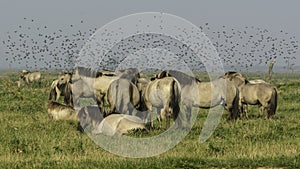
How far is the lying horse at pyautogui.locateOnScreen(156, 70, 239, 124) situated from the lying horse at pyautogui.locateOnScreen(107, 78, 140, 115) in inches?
54.7

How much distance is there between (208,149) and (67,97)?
12211mm

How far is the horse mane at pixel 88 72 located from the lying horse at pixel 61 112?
3.66m

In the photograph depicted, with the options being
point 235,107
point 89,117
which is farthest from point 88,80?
point 235,107

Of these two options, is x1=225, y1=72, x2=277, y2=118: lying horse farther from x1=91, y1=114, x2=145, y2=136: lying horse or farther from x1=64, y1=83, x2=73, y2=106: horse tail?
x1=64, y1=83, x2=73, y2=106: horse tail

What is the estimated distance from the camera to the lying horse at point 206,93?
1825 cm

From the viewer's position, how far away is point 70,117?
18.4 m

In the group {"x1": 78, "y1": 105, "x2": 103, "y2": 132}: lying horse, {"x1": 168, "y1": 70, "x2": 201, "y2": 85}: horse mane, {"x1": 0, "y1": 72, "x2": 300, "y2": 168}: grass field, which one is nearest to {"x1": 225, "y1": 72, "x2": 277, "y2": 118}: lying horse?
{"x1": 0, "y1": 72, "x2": 300, "y2": 168}: grass field

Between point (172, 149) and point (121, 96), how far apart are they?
18.5 ft

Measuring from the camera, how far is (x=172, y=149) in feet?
41.3

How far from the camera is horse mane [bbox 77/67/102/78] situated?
72.8ft

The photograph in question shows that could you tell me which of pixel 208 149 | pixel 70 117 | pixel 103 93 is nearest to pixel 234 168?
pixel 208 149

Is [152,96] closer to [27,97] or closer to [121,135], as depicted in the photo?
[121,135]

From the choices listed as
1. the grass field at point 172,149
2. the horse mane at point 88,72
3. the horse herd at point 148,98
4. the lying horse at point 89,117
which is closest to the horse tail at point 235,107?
the horse herd at point 148,98

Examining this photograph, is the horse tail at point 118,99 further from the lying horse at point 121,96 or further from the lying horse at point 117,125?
the lying horse at point 117,125
